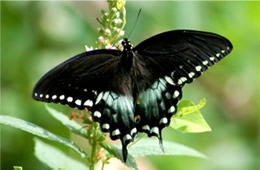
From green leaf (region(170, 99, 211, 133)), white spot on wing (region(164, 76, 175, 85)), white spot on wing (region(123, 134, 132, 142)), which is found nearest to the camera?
white spot on wing (region(123, 134, 132, 142))

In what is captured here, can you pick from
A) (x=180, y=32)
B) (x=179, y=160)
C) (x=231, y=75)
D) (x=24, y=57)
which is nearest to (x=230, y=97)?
(x=231, y=75)

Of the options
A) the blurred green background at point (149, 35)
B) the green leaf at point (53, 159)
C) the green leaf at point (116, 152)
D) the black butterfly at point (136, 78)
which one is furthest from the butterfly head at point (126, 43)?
the blurred green background at point (149, 35)

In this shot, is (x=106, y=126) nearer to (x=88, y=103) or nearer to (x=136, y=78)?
(x=88, y=103)

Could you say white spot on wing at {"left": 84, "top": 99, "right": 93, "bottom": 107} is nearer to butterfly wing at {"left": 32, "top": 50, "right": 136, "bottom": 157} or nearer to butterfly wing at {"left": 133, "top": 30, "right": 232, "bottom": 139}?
butterfly wing at {"left": 32, "top": 50, "right": 136, "bottom": 157}

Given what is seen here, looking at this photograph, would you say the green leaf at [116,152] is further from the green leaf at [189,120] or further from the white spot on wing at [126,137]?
the green leaf at [189,120]

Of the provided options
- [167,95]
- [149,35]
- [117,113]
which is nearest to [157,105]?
[167,95]

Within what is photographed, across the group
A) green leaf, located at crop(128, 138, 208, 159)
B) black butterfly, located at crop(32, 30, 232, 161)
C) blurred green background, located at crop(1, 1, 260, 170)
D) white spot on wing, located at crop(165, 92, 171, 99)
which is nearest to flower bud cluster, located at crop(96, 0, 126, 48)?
black butterfly, located at crop(32, 30, 232, 161)
